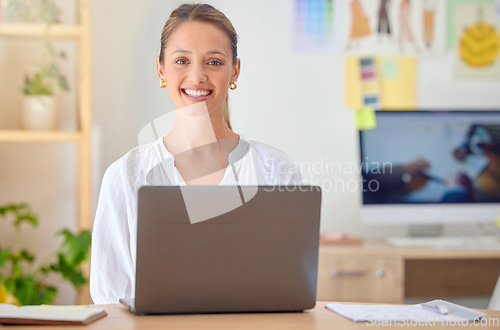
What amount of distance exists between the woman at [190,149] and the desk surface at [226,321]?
1.01 ft

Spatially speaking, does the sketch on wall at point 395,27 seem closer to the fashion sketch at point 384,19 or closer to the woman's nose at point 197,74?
the fashion sketch at point 384,19

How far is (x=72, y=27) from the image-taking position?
2613mm

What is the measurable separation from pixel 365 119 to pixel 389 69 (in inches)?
14.0

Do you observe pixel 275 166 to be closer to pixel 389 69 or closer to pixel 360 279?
pixel 360 279

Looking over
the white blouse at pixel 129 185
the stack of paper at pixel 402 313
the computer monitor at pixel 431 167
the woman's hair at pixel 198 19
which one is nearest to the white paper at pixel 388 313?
the stack of paper at pixel 402 313

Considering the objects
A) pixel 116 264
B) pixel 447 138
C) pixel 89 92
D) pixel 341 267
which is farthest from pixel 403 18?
→ pixel 116 264

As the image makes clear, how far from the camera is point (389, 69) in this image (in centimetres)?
314

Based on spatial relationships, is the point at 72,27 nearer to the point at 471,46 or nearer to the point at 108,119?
the point at 108,119

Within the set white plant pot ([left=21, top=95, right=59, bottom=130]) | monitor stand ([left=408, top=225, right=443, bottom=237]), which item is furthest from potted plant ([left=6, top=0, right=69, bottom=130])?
monitor stand ([left=408, top=225, right=443, bottom=237])

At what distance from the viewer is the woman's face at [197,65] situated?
163 centimetres

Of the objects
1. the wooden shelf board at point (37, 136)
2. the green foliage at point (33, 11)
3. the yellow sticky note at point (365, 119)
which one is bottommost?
the wooden shelf board at point (37, 136)

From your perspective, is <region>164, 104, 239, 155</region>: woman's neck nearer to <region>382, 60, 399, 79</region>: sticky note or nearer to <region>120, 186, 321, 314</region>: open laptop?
<region>120, 186, 321, 314</region>: open laptop

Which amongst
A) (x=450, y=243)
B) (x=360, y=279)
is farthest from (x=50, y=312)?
(x=450, y=243)

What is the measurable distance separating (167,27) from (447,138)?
5.28 ft
